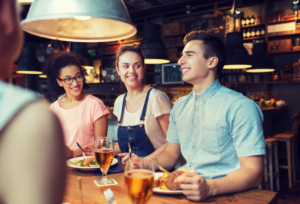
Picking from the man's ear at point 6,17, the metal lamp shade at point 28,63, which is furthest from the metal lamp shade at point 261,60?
the man's ear at point 6,17

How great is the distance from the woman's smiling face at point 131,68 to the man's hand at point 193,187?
51.5 inches

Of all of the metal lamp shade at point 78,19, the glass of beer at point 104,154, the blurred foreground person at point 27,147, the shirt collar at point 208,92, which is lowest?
the glass of beer at point 104,154

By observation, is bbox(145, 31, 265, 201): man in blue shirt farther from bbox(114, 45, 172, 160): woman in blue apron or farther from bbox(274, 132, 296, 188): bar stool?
bbox(274, 132, 296, 188): bar stool

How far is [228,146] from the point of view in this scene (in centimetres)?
135

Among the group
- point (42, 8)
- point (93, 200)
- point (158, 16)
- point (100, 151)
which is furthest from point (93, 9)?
point (158, 16)

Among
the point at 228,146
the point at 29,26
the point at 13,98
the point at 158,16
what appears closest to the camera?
the point at 13,98

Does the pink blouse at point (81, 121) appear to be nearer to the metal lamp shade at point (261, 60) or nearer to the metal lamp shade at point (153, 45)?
the metal lamp shade at point (153, 45)

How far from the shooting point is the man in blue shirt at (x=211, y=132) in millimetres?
1063

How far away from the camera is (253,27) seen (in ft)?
19.7

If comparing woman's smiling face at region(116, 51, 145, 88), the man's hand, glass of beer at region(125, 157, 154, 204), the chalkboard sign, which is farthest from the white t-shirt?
the chalkboard sign

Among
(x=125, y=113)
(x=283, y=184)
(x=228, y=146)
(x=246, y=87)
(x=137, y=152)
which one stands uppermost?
(x=246, y=87)

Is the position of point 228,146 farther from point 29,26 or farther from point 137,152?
point 29,26

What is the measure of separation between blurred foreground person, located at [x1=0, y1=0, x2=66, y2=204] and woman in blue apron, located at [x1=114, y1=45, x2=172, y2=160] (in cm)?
180

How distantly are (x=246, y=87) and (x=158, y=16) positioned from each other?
10.7 feet
